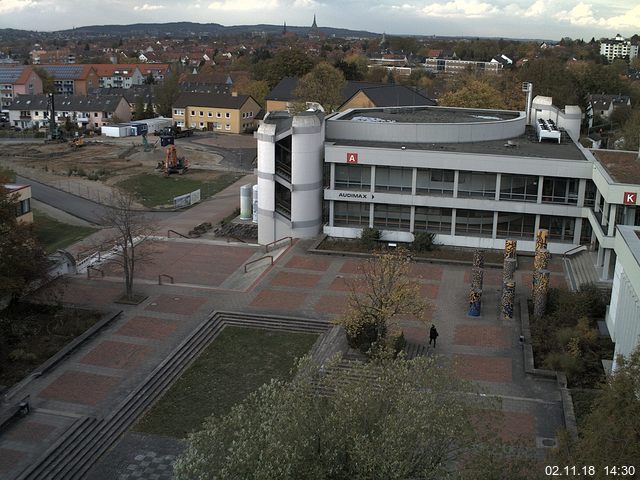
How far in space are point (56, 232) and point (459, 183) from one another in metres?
27.3

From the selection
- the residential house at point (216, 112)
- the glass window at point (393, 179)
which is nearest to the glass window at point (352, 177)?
the glass window at point (393, 179)

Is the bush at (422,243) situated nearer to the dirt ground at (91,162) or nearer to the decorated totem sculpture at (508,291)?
the decorated totem sculpture at (508,291)

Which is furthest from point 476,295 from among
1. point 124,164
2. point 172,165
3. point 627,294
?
point 124,164

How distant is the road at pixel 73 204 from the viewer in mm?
52906

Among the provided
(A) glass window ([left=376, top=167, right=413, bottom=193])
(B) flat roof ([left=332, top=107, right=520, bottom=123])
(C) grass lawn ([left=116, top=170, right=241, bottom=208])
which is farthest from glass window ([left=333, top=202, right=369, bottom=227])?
(C) grass lawn ([left=116, top=170, right=241, bottom=208])

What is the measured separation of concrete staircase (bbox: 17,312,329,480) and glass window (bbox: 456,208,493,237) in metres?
15.1

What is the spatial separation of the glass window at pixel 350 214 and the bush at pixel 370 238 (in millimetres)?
1442

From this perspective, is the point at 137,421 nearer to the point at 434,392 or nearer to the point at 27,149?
the point at 434,392

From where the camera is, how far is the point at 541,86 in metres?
90.2

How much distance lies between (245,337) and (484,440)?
16.8 meters

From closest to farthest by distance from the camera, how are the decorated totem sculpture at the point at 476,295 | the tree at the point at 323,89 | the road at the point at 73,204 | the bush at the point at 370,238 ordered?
the decorated totem sculpture at the point at 476,295 → the bush at the point at 370,238 → the road at the point at 73,204 → the tree at the point at 323,89

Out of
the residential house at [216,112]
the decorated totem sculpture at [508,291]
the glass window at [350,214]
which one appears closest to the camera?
the decorated totem sculpture at [508,291]

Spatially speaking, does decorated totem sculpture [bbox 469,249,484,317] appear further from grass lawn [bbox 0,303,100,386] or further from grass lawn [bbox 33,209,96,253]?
grass lawn [bbox 33,209,96,253]

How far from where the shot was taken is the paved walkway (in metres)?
23.0
